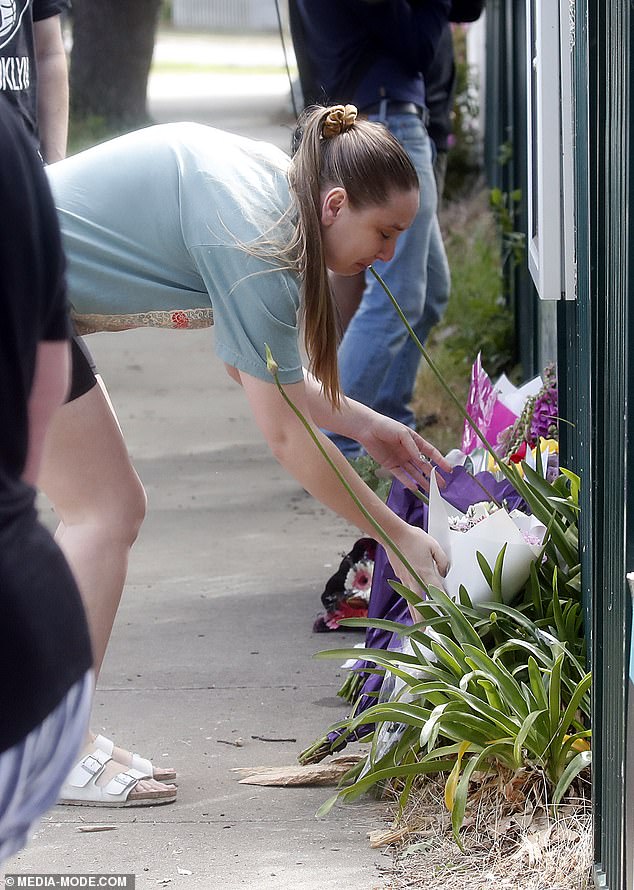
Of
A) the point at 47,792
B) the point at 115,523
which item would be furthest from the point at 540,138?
the point at 47,792

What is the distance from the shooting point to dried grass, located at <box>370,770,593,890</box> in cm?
237

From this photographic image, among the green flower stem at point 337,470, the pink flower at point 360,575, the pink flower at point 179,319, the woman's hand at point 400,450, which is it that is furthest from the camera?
the pink flower at point 360,575

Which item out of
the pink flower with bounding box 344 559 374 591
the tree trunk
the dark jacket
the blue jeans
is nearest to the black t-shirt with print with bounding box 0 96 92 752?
the pink flower with bounding box 344 559 374 591

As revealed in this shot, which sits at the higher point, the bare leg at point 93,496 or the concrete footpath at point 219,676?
the bare leg at point 93,496

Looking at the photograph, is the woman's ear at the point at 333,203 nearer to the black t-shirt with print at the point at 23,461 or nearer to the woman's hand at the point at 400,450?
the woman's hand at the point at 400,450

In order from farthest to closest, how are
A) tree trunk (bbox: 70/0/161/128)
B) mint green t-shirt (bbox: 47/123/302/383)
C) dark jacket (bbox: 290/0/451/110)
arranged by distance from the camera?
tree trunk (bbox: 70/0/161/128), dark jacket (bbox: 290/0/451/110), mint green t-shirt (bbox: 47/123/302/383)

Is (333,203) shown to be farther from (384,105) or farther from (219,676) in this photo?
(384,105)

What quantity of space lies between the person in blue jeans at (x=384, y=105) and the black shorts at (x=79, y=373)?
2.01 meters

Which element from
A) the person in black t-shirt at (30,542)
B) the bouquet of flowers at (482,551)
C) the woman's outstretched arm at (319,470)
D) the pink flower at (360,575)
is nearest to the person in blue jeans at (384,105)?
the pink flower at (360,575)

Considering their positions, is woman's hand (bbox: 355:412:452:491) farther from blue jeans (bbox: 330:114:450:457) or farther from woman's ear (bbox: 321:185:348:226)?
blue jeans (bbox: 330:114:450:457)

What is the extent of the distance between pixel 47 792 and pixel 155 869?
46.8 inches

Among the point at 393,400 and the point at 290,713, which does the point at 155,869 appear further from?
the point at 393,400

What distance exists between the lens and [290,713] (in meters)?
3.23

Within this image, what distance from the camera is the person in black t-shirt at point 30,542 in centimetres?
130
